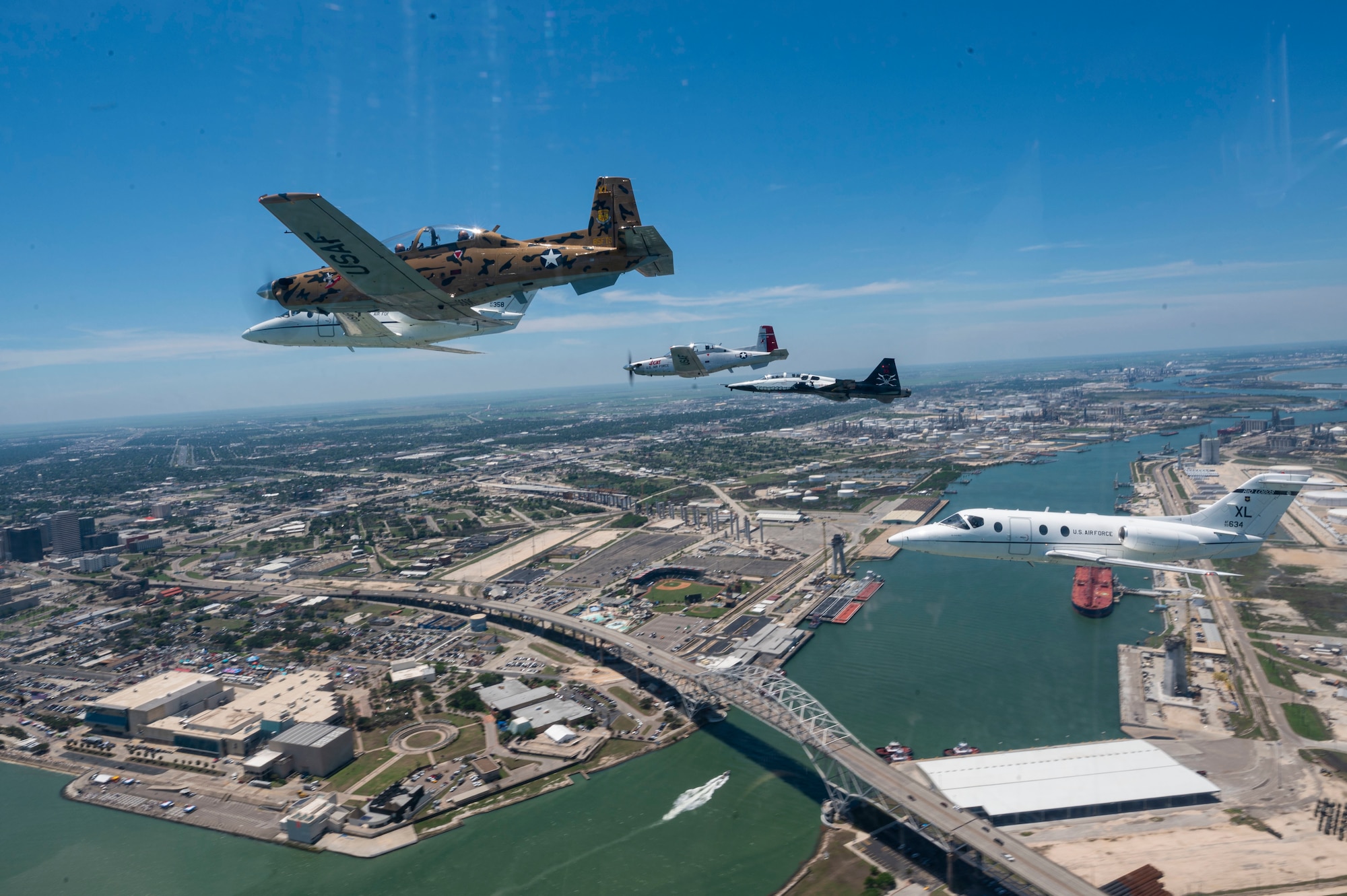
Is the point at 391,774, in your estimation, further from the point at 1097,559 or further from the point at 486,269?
the point at 1097,559

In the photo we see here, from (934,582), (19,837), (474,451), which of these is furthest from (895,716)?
(474,451)

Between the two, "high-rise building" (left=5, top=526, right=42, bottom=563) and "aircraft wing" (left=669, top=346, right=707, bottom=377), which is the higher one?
"aircraft wing" (left=669, top=346, right=707, bottom=377)

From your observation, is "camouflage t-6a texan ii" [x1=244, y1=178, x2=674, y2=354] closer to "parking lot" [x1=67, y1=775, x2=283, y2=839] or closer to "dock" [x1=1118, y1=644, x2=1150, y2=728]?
"parking lot" [x1=67, y1=775, x2=283, y2=839]

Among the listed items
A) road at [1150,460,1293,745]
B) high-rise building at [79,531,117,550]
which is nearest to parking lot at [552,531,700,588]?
road at [1150,460,1293,745]

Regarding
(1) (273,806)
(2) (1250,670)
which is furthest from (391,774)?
(2) (1250,670)

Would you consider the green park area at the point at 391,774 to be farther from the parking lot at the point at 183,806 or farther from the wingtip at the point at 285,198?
the wingtip at the point at 285,198

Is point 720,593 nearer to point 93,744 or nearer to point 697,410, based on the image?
point 93,744
